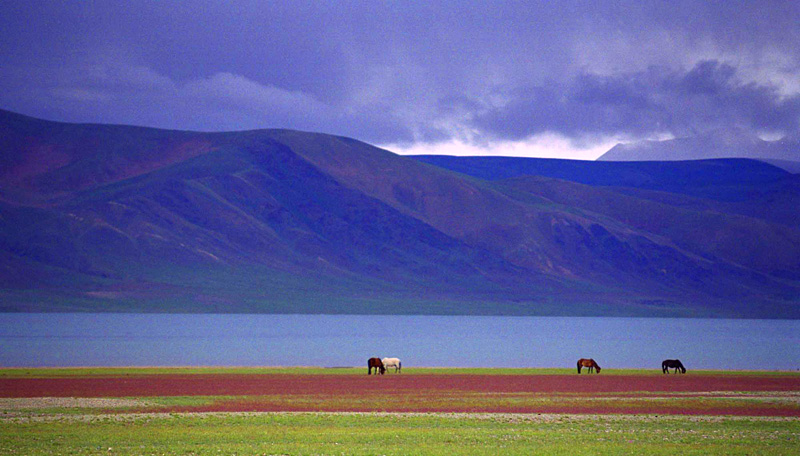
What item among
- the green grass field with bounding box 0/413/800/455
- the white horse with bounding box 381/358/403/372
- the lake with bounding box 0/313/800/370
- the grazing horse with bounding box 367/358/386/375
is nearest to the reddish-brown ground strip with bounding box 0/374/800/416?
the grazing horse with bounding box 367/358/386/375

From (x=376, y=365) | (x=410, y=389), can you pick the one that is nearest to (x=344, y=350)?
(x=376, y=365)

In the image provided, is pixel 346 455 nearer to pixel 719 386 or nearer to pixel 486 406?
pixel 486 406

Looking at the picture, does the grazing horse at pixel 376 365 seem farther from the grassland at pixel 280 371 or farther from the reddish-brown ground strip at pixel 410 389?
the reddish-brown ground strip at pixel 410 389

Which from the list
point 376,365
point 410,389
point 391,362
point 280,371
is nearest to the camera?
point 410,389

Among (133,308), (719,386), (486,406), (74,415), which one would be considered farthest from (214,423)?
(133,308)

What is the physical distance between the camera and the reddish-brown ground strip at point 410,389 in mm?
35062

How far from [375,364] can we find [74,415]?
2492 centimetres

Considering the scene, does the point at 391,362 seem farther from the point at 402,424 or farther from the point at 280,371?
the point at 402,424

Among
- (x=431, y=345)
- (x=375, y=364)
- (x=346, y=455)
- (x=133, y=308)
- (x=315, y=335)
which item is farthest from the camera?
(x=133, y=308)

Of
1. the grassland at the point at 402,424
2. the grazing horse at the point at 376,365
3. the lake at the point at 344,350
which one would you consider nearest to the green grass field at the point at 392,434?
the grassland at the point at 402,424

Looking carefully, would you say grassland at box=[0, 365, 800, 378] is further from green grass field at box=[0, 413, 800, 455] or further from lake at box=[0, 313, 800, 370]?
Result: green grass field at box=[0, 413, 800, 455]

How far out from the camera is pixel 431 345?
3698 inches

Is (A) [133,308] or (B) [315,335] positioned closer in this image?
(B) [315,335]

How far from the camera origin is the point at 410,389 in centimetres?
4356
